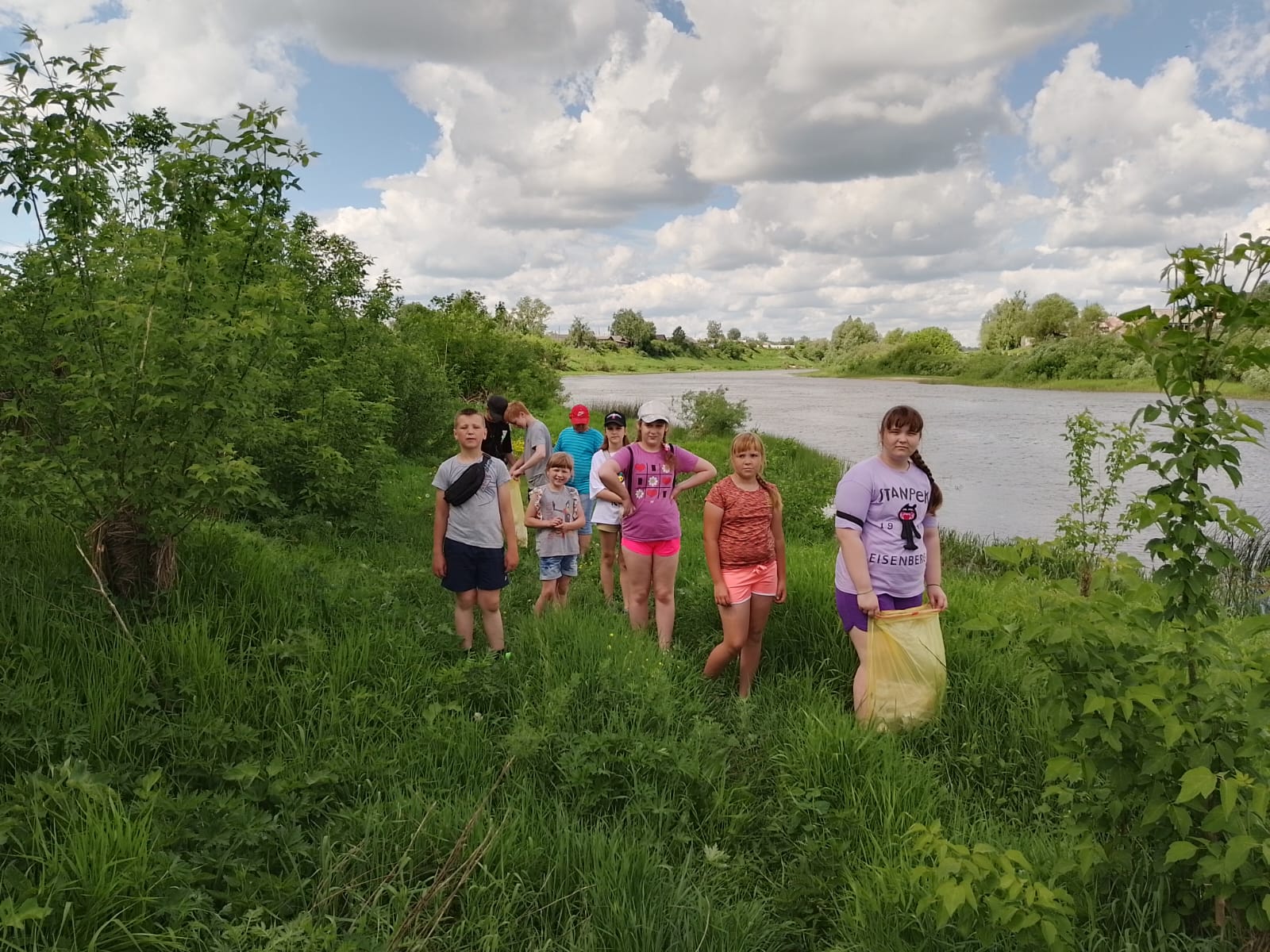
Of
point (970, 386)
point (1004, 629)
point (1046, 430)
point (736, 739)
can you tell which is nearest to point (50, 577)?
point (736, 739)

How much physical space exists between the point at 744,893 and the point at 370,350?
33.4ft

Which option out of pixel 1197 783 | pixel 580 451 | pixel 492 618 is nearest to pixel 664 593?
pixel 492 618

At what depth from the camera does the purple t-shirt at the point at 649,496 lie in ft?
18.5

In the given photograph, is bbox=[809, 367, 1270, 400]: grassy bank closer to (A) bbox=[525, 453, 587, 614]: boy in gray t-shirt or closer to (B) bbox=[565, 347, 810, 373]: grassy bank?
(A) bbox=[525, 453, 587, 614]: boy in gray t-shirt

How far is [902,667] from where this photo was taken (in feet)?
14.4

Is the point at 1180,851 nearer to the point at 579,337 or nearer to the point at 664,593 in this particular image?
the point at 664,593

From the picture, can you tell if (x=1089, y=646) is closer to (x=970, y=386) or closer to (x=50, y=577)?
(x=50, y=577)

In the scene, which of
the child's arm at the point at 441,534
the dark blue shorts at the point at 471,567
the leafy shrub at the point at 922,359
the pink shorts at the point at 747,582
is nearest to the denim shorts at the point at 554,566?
the dark blue shorts at the point at 471,567

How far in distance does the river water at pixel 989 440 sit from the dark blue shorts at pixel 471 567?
539cm

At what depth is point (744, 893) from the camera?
3.27 m

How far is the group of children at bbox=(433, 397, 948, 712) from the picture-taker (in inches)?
172

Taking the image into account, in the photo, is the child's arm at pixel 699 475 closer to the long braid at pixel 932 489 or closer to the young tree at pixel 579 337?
the long braid at pixel 932 489

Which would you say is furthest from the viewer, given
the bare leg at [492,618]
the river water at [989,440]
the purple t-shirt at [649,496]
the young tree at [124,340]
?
the river water at [989,440]

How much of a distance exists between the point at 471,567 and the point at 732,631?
1756mm
